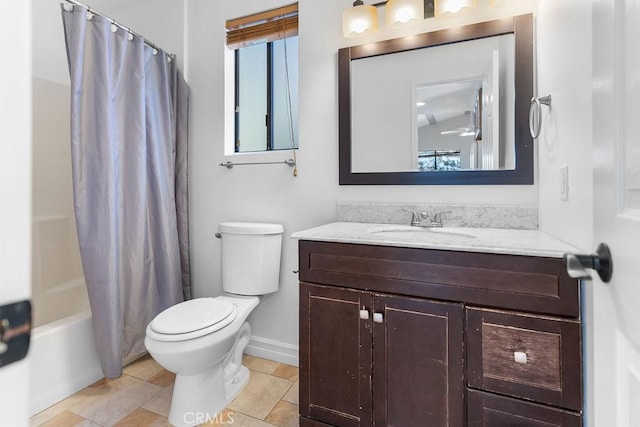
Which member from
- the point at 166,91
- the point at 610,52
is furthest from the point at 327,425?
the point at 166,91

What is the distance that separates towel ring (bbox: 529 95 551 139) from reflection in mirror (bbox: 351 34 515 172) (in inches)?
6.1

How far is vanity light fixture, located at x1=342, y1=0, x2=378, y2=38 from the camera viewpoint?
164 centimetres

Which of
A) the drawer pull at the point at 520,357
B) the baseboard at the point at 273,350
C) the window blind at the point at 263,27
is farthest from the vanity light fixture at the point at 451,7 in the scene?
the baseboard at the point at 273,350

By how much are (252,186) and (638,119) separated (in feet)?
6.06

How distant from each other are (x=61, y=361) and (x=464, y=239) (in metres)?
2.04

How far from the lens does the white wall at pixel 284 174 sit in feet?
5.62

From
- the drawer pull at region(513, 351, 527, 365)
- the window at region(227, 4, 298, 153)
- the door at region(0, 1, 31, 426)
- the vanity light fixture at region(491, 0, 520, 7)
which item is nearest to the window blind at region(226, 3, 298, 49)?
the window at region(227, 4, 298, 153)

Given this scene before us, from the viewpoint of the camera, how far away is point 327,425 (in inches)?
51.4

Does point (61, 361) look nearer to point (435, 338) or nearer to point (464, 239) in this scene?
point (435, 338)

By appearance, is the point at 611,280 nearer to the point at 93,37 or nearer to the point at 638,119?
the point at 638,119

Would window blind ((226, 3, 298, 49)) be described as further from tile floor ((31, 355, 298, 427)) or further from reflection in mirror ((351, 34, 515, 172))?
tile floor ((31, 355, 298, 427))

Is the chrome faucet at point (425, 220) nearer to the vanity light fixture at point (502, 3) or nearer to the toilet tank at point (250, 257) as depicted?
the toilet tank at point (250, 257)

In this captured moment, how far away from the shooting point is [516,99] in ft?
4.85

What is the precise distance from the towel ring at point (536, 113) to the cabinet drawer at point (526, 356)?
760 millimetres
